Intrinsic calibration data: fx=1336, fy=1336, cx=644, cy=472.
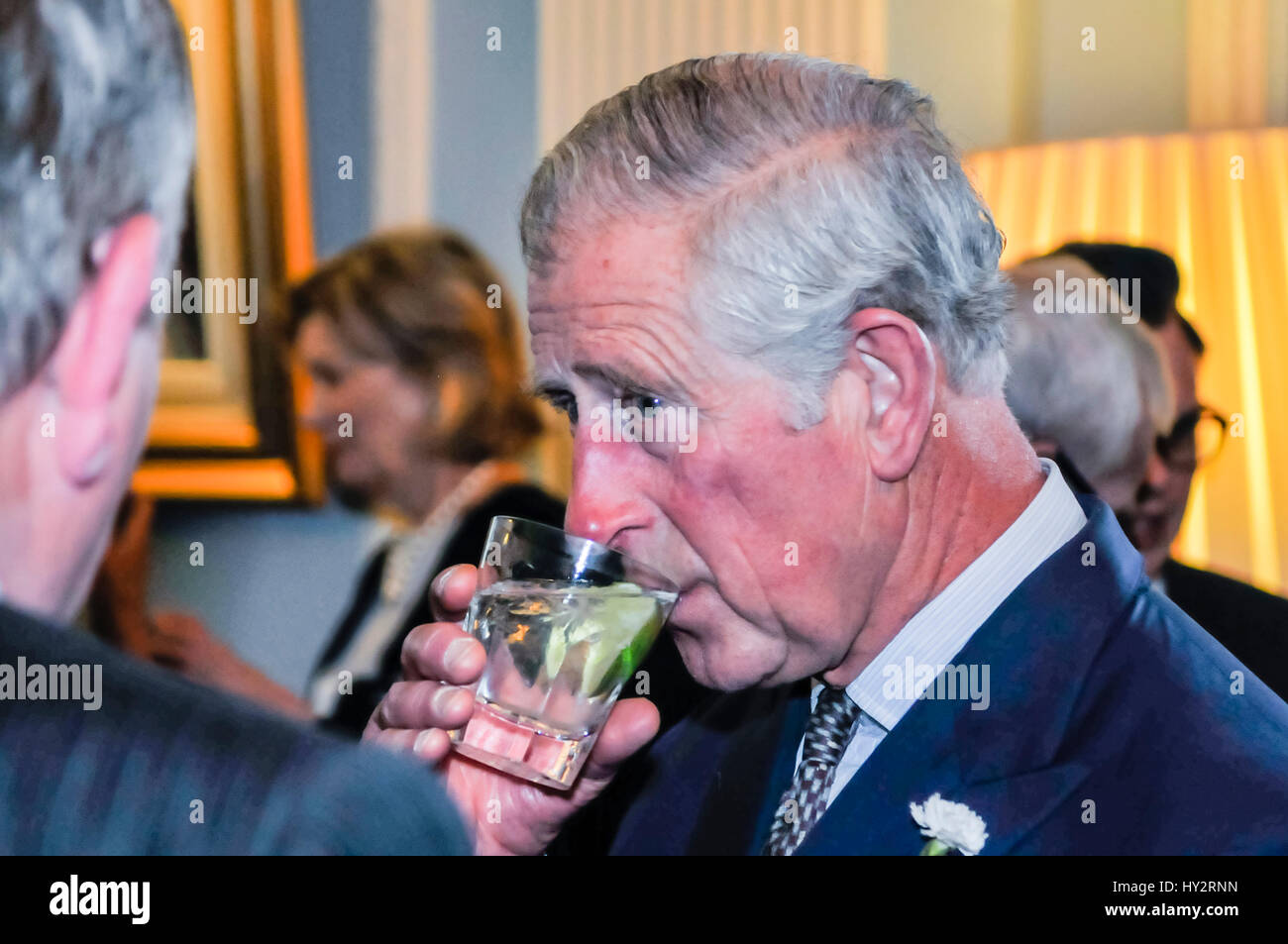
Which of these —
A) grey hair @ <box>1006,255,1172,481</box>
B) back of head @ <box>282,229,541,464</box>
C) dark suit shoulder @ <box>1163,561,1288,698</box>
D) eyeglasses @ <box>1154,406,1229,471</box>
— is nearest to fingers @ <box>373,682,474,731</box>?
grey hair @ <box>1006,255,1172,481</box>

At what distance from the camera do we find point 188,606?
2760 millimetres

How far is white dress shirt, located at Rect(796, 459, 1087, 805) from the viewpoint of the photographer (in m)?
1.11

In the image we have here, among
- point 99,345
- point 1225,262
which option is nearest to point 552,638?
point 99,345

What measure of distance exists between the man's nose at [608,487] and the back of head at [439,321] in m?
1.38

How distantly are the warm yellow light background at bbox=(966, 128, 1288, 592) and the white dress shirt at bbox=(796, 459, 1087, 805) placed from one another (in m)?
1.02

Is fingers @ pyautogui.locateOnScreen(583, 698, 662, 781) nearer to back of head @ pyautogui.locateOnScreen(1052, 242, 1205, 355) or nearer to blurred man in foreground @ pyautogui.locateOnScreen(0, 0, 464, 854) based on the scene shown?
blurred man in foreground @ pyautogui.locateOnScreen(0, 0, 464, 854)

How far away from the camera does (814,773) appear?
3.79 ft

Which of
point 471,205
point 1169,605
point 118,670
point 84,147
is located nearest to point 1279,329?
point 1169,605

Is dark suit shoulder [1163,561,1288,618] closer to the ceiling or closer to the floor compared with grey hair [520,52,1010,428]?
closer to the floor

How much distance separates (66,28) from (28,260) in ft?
0.80

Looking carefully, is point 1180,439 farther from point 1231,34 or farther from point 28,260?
point 28,260

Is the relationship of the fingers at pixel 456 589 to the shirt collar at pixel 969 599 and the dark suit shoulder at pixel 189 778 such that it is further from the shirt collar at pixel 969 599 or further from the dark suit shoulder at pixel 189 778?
the dark suit shoulder at pixel 189 778

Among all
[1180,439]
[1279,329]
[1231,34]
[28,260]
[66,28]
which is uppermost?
[1231,34]

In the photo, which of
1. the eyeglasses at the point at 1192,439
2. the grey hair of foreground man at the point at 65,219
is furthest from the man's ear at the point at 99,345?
the eyeglasses at the point at 1192,439
